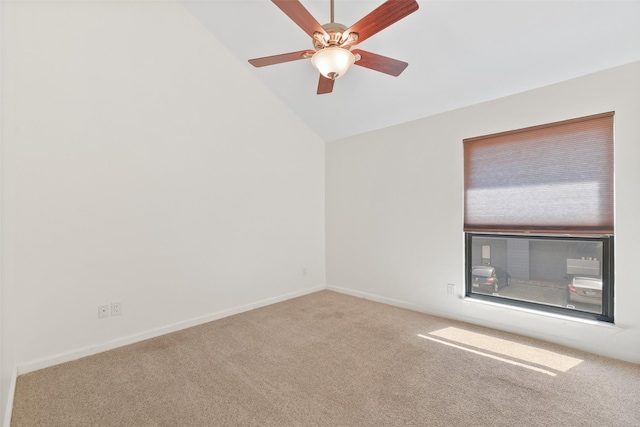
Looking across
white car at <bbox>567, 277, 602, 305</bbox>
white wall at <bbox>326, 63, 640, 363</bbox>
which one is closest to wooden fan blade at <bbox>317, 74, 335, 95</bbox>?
white wall at <bbox>326, 63, 640, 363</bbox>

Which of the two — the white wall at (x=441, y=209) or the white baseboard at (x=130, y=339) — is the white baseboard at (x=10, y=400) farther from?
the white wall at (x=441, y=209)

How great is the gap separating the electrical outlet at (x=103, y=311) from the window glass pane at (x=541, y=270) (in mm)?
3630

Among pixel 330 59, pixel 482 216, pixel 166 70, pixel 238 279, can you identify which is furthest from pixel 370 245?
pixel 166 70

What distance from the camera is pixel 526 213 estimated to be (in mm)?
2863

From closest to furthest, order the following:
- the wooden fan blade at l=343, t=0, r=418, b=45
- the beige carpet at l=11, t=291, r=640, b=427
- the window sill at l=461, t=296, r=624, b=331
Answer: the wooden fan blade at l=343, t=0, r=418, b=45, the beige carpet at l=11, t=291, r=640, b=427, the window sill at l=461, t=296, r=624, b=331

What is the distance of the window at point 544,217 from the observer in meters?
2.51

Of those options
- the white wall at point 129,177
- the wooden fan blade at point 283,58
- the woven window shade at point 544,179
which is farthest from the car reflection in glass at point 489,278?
the wooden fan blade at point 283,58

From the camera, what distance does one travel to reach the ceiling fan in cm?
159

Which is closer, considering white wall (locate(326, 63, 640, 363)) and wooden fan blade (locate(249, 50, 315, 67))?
wooden fan blade (locate(249, 50, 315, 67))

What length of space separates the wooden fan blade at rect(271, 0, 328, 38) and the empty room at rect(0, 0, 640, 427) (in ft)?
0.04

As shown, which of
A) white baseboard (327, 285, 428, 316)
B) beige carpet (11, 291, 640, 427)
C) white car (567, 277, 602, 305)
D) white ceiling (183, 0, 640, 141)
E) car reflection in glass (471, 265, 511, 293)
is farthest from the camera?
white baseboard (327, 285, 428, 316)

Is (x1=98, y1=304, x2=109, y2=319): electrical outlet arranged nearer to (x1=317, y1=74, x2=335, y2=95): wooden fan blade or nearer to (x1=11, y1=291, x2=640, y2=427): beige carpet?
(x1=11, y1=291, x2=640, y2=427): beige carpet

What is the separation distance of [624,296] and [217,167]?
3.96 m

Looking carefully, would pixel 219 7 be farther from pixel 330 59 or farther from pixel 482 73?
pixel 482 73
